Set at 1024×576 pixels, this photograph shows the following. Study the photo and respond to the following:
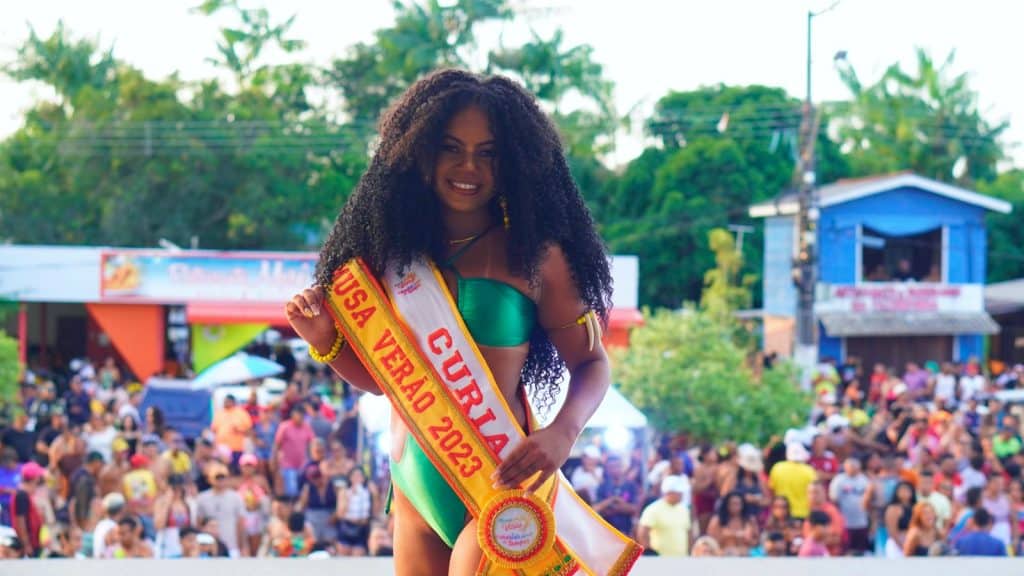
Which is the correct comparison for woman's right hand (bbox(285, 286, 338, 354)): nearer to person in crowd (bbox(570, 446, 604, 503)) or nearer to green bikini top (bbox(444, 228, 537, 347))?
green bikini top (bbox(444, 228, 537, 347))

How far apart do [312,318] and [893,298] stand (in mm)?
19501

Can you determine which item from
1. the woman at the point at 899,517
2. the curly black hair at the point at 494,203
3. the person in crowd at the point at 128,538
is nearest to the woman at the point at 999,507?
the woman at the point at 899,517

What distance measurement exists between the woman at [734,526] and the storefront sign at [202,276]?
11415mm

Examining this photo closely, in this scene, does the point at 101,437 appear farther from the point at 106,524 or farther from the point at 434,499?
the point at 434,499

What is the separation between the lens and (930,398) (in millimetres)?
13234

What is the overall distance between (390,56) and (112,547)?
70.6 ft

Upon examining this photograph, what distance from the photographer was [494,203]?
2.13 meters

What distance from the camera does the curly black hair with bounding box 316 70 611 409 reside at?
6.75 feet

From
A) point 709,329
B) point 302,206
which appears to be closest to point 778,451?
point 709,329

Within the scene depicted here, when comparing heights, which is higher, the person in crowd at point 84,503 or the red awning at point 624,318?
the red awning at point 624,318

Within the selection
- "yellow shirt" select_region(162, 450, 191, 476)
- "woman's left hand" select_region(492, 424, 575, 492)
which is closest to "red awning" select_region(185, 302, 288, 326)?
"yellow shirt" select_region(162, 450, 191, 476)

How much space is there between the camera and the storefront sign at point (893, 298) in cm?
2042

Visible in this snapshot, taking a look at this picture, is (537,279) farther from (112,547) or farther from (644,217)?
(644,217)

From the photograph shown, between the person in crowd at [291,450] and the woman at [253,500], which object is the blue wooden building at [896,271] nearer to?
the person in crowd at [291,450]
